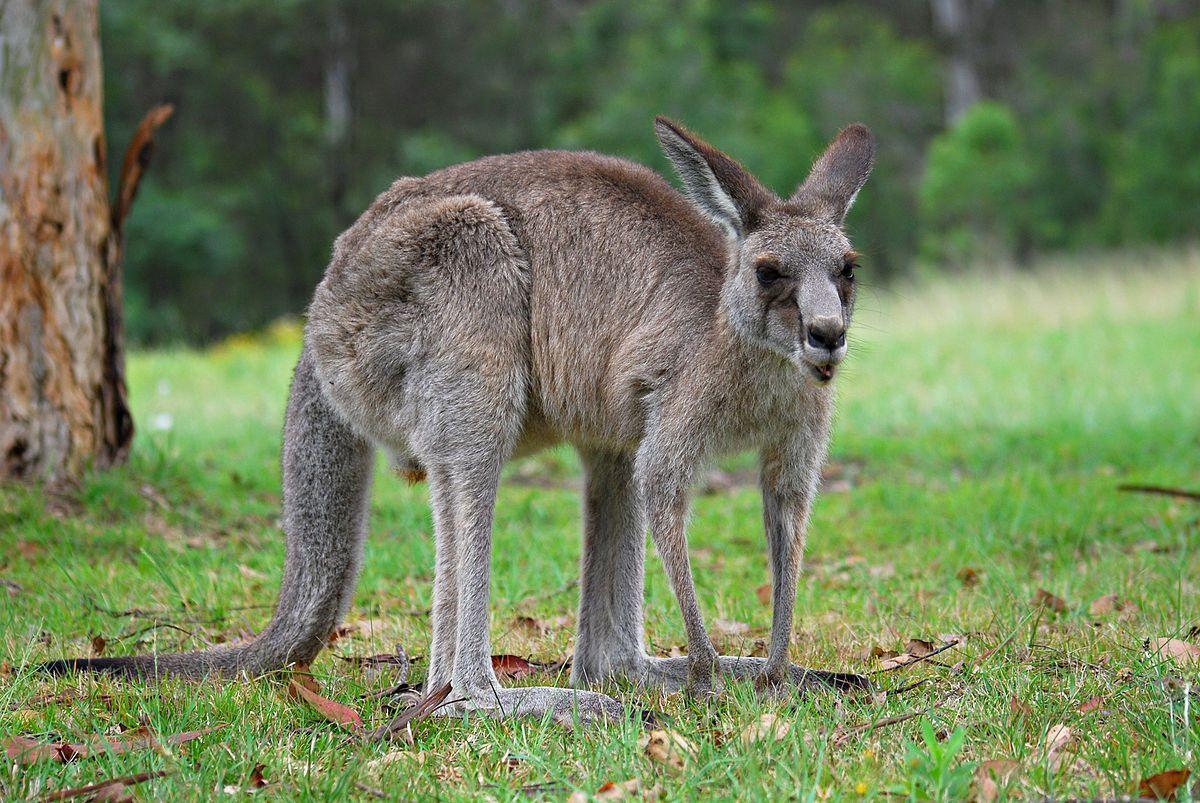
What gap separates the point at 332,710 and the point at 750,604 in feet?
6.28

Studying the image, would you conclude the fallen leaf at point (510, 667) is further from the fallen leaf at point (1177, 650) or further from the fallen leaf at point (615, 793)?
the fallen leaf at point (1177, 650)

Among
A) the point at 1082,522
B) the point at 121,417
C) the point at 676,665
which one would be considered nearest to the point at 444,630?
the point at 676,665

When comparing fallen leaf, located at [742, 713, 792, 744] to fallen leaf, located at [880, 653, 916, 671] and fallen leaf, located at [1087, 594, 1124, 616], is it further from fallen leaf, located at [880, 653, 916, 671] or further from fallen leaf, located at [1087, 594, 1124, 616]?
A: fallen leaf, located at [1087, 594, 1124, 616]

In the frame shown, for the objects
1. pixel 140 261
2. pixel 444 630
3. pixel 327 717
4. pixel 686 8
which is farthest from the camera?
pixel 686 8

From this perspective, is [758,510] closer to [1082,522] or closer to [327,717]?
[1082,522]

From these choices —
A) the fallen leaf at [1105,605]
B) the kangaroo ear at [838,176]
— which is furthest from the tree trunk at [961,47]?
the kangaroo ear at [838,176]

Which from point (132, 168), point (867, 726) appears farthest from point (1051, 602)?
point (132, 168)

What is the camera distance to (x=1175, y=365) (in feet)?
38.1

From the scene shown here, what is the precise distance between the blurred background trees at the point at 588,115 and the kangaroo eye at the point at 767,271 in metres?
19.9

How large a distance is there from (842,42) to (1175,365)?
24866 mm

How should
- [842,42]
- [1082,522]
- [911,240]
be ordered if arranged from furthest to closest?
[842,42]
[911,240]
[1082,522]

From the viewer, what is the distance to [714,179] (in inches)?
141

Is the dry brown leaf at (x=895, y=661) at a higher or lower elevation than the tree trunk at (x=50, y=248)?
lower

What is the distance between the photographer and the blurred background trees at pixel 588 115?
24078 millimetres
